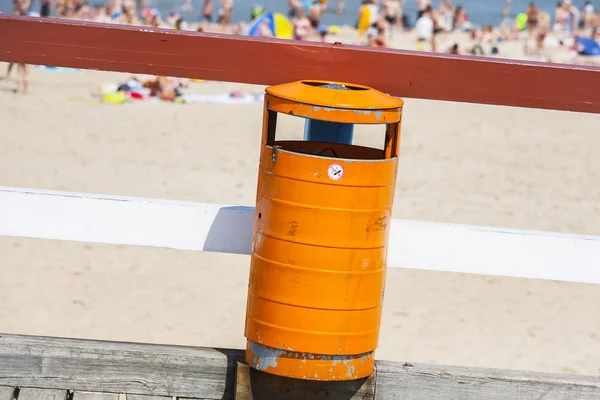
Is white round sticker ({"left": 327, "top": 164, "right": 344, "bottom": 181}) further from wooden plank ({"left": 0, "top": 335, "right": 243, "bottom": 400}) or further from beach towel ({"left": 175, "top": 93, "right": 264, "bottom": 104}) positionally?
beach towel ({"left": 175, "top": 93, "right": 264, "bottom": 104})

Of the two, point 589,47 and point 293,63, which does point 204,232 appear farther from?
point 589,47

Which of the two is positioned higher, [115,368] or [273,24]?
[273,24]

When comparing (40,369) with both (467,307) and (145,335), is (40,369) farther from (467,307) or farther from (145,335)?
(467,307)

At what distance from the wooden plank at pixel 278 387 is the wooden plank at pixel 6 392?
0.71m

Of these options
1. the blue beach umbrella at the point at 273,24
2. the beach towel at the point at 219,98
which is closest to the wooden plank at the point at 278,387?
the beach towel at the point at 219,98

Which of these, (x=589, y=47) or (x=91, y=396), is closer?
(x=91, y=396)

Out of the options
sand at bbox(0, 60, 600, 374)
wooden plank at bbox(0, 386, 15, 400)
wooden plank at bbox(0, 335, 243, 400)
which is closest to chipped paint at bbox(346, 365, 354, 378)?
wooden plank at bbox(0, 335, 243, 400)

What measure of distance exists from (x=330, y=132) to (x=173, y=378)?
0.93m

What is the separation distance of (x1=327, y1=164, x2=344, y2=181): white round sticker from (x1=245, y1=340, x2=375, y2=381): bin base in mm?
512

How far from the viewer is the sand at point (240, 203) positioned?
5.28 metres

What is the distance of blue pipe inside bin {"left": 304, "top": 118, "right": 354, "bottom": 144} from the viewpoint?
9.26 ft

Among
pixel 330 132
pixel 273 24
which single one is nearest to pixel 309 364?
pixel 330 132

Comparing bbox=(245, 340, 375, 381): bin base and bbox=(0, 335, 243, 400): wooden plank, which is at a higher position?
bbox=(245, 340, 375, 381): bin base

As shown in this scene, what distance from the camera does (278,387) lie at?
8.66ft
